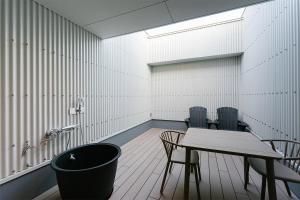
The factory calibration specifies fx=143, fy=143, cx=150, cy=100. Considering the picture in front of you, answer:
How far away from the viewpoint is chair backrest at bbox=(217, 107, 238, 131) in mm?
4117

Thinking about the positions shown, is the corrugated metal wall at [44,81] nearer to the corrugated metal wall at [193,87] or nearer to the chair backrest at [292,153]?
the corrugated metal wall at [193,87]

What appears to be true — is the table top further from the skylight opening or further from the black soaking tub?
the skylight opening

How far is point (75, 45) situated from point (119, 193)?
234cm

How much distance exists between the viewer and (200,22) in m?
4.62

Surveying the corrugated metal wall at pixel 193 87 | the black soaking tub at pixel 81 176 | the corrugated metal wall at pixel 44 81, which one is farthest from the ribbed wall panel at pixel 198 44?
the black soaking tub at pixel 81 176

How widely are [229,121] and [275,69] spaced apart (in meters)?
2.16

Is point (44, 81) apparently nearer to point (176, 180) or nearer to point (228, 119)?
point (176, 180)

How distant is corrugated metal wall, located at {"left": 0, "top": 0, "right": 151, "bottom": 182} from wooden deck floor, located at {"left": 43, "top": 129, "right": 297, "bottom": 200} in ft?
2.46

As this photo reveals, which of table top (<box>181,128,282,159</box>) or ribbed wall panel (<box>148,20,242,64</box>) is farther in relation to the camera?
ribbed wall panel (<box>148,20,242,64</box>)

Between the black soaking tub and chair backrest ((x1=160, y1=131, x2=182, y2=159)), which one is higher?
chair backrest ((x1=160, y1=131, x2=182, y2=159))

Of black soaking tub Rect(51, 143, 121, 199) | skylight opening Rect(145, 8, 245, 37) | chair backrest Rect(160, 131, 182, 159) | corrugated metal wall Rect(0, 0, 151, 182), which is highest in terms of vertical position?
skylight opening Rect(145, 8, 245, 37)

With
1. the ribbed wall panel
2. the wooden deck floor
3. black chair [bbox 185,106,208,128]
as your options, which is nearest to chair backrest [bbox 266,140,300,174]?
the wooden deck floor

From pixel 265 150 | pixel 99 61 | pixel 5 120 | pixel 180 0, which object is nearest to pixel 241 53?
pixel 180 0

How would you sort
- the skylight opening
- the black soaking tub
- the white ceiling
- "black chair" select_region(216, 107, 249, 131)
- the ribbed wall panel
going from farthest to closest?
1. the ribbed wall panel
2. the skylight opening
3. "black chair" select_region(216, 107, 249, 131)
4. the white ceiling
5. the black soaking tub
